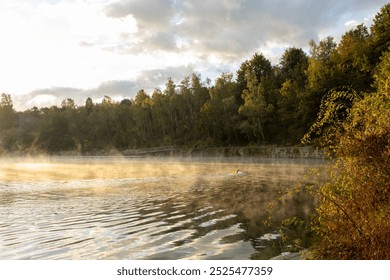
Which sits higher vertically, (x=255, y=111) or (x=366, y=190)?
(x=255, y=111)

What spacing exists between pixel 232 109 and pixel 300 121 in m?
19.6

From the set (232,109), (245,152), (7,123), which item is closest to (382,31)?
(245,152)

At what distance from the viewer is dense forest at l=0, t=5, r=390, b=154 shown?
203 ft

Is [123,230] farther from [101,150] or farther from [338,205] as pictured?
[101,150]

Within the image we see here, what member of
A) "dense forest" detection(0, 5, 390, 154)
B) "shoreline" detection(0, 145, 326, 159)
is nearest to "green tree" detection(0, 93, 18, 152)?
"dense forest" detection(0, 5, 390, 154)

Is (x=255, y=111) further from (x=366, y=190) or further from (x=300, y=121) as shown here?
(x=366, y=190)

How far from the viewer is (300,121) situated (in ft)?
229

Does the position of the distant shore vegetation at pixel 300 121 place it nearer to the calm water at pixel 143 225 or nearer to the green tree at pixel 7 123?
the green tree at pixel 7 123

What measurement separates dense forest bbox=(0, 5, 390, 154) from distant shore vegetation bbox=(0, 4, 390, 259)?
0.80ft

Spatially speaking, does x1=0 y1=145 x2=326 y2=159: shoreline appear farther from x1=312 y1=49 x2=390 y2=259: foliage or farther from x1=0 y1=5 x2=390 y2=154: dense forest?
x1=312 y1=49 x2=390 y2=259: foliage

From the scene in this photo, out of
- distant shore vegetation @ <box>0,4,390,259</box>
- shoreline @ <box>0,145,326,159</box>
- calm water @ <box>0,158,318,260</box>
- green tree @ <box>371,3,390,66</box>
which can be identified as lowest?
calm water @ <box>0,158,318,260</box>

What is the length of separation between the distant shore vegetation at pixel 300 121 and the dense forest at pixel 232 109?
0.80 ft
